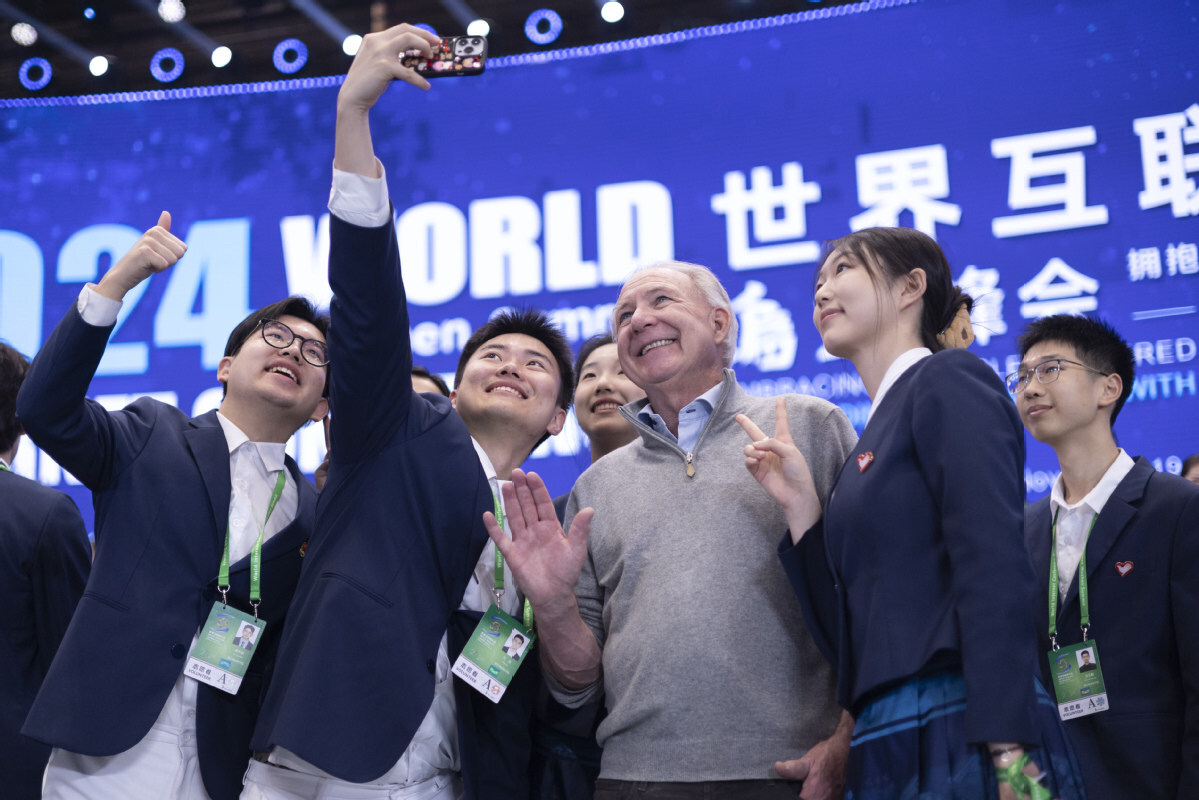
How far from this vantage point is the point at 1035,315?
4605mm

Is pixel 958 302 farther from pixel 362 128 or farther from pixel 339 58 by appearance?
pixel 339 58

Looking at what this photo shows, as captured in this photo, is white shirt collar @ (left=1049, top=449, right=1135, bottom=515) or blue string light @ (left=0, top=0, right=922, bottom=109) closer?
white shirt collar @ (left=1049, top=449, right=1135, bottom=515)

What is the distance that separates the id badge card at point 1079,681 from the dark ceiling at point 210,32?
13.5ft

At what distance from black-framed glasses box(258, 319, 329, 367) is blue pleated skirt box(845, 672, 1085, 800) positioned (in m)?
1.49

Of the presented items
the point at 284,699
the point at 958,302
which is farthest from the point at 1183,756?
the point at 284,699

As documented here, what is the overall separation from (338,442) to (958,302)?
125 centimetres

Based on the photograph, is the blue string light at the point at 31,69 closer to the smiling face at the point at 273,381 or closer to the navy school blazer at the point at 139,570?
the smiling face at the point at 273,381

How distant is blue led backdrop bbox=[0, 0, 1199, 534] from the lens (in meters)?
4.61

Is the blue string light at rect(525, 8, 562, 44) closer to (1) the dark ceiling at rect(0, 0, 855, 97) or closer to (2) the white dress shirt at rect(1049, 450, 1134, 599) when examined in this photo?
(1) the dark ceiling at rect(0, 0, 855, 97)

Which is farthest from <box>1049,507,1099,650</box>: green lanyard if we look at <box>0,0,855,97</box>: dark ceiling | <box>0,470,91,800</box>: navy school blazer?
<box>0,0,855,97</box>: dark ceiling

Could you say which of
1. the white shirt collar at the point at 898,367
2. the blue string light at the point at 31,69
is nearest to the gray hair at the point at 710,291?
the white shirt collar at the point at 898,367

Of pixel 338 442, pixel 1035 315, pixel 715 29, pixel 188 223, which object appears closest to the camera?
pixel 338 442

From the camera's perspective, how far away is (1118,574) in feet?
8.43

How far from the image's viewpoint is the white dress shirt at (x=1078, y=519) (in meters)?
2.69
